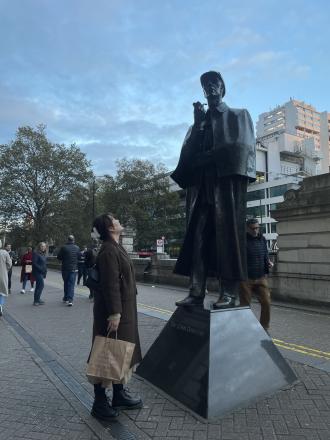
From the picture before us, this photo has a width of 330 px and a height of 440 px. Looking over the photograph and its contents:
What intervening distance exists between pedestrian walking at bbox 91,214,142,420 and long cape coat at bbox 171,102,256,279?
4.02 ft

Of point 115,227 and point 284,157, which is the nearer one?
point 115,227

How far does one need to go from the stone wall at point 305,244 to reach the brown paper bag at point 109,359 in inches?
346

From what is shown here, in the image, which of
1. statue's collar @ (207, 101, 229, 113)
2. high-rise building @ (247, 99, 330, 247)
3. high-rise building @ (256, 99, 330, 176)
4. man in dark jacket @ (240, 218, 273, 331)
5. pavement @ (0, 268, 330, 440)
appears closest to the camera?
pavement @ (0, 268, 330, 440)

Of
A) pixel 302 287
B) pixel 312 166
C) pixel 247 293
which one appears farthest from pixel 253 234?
pixel 312 166

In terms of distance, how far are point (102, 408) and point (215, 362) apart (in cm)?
112

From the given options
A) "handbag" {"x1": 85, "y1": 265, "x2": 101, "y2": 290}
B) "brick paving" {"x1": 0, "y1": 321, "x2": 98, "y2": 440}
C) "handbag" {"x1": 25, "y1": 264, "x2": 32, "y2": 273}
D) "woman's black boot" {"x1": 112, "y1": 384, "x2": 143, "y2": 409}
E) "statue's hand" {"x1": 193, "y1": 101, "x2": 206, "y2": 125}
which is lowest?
"brick paving" {"x1": 0, "y1": 321, "x2": 98, "y2": 440}

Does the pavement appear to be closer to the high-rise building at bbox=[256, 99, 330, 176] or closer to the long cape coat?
the long cape coat

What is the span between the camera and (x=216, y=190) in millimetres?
4805

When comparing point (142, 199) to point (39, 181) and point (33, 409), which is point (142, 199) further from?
point (33, 409)

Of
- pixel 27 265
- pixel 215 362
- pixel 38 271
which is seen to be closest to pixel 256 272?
pixel 215 362

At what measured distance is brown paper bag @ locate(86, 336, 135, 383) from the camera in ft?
11.8

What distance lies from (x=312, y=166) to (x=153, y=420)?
113 m

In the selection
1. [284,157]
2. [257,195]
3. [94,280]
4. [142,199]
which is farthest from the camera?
[284,157]

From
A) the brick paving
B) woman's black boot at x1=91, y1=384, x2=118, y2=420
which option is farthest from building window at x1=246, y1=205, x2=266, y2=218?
woman's black boot at x1=91, y1=384, x2=118, y2=420
